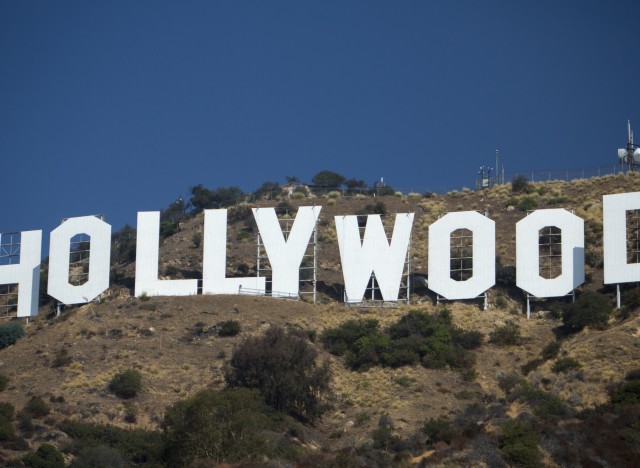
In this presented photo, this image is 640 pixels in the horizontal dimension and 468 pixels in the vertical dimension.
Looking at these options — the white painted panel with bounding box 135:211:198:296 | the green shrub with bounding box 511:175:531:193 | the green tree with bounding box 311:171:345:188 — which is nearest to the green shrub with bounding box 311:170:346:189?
the green tree with bounding box 311:171:345:188

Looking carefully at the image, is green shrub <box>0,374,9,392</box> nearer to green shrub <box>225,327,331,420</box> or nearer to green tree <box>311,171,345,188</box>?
green shrub <box>225,327,331,420</box>

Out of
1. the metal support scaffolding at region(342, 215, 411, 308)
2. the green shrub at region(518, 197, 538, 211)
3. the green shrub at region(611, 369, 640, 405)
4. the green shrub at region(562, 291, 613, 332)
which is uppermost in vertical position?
the green shrub at region(518, 197, 538, 211)

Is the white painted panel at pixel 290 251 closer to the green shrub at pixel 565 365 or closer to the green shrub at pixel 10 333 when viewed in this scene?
the green shrub at pixel 10 333

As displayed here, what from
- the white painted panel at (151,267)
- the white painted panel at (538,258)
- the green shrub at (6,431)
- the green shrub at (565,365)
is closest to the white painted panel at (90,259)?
the white painted panel at (151,267)

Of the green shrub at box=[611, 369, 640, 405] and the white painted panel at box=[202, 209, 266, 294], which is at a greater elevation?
the white painted panel at box=[202, 209, 266, 294]

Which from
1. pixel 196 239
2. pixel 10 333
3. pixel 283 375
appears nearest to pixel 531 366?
pixel 283 375

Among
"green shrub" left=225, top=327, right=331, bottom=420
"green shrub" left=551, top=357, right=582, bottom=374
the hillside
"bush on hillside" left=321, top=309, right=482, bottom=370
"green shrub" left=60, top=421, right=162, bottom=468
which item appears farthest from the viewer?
"bush on hillside" left=321, top=309, right=482, bottom=370
